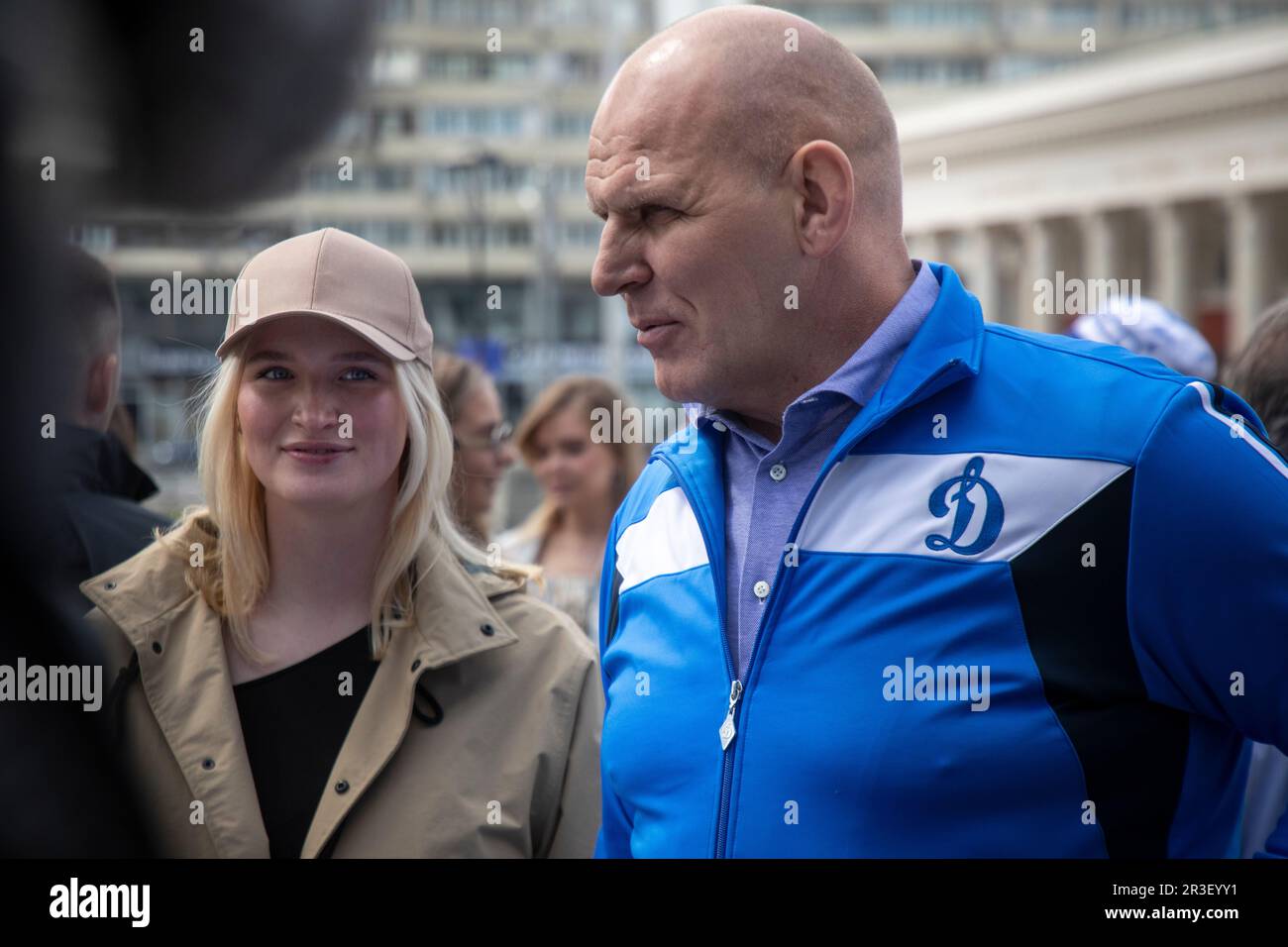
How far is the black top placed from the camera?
247 cm

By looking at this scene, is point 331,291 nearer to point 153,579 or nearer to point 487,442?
point 153,579

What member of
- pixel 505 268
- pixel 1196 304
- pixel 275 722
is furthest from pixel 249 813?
pixel 505 268

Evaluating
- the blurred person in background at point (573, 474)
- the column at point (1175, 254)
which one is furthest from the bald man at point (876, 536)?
the column at point (1175, 254)

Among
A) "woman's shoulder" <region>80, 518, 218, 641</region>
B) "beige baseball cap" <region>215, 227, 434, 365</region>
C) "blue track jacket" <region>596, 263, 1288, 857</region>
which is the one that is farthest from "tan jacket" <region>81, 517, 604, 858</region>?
"blue track jacket" <region>596, 263, 1288, 857</region>

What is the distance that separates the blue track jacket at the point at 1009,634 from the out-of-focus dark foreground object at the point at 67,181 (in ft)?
2.66

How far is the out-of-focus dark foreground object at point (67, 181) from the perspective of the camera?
1.67m

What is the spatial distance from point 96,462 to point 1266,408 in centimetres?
234

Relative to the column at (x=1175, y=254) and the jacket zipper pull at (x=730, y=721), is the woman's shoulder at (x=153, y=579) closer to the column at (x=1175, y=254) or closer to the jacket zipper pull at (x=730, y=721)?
the jacket zipper pull at (x=730, y=721)

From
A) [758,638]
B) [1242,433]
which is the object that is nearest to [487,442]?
[758,638]

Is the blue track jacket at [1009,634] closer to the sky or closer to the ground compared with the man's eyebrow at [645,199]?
closer to the ground

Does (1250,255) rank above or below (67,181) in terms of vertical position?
below

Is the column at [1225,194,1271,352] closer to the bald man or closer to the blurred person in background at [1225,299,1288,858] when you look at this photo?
the blurred person in background at [1225,299,1288,858]

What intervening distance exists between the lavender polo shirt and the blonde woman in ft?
2.11

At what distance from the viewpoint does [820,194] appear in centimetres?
211
